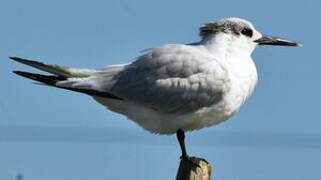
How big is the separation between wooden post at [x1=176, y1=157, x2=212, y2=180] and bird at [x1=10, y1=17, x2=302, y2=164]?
1338 mm

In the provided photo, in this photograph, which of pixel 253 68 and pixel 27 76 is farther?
pixel 253 68

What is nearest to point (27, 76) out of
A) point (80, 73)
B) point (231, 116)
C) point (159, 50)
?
point (80, 73)

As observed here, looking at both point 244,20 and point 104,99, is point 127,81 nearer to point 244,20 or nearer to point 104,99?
point 104,99

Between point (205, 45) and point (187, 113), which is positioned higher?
point (205, 45)

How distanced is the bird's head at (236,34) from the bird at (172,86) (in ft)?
0.85

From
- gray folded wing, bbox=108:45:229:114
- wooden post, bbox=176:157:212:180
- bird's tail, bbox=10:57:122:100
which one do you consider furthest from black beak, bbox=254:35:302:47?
wooden post, bbox=176:157:212:180

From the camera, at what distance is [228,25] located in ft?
31.9

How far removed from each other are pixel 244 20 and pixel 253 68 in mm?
611

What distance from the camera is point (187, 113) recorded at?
30.1ft

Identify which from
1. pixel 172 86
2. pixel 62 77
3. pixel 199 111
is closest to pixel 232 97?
pixel 199 111

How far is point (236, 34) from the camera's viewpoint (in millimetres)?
9711

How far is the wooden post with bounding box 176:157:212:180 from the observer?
7348 millimetres

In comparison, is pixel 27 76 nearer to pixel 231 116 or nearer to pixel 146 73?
pixel 146 73

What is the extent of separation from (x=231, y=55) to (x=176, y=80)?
2.07 ft
